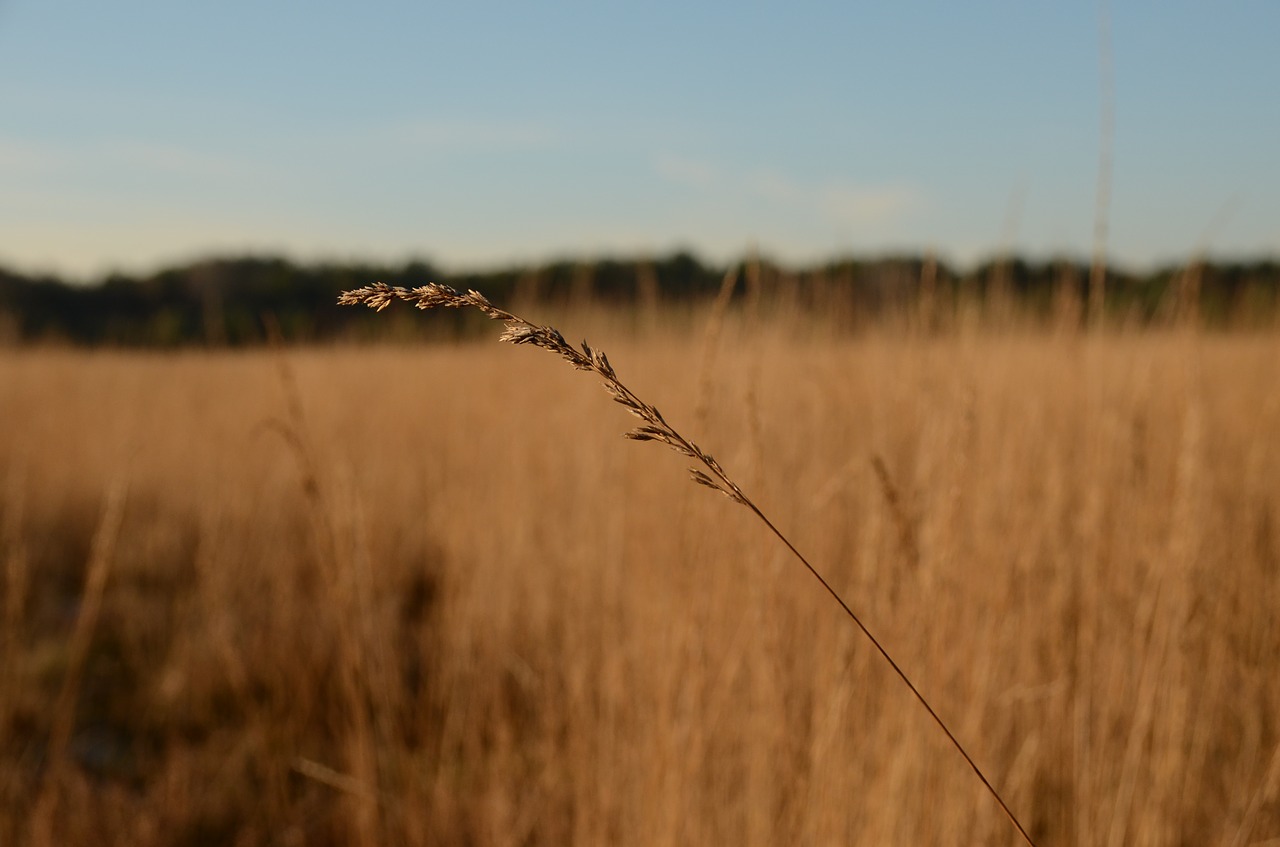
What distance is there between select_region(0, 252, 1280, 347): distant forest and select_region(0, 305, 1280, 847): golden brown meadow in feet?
0.53

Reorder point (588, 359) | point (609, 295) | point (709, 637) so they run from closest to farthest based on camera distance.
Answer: point (588, 359), point (709, 637), point (609, 295)

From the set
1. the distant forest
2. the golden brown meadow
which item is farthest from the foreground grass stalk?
the golden brown meadow

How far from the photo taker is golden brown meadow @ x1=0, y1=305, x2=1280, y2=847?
1.18m

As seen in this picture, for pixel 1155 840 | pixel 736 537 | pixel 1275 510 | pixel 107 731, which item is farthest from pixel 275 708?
pixel 1275 510

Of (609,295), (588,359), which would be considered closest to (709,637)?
(588,359)

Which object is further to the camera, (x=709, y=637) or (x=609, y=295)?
(x=609, y=295)

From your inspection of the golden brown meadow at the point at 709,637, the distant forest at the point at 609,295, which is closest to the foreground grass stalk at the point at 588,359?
the distant forest at the point at 609,295

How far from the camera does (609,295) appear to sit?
7.31 m

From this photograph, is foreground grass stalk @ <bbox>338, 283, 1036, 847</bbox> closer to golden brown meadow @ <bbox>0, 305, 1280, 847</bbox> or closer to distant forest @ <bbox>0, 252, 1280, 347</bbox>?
distant forest @ <bbox>0, 252, 1280, 347</bbox>

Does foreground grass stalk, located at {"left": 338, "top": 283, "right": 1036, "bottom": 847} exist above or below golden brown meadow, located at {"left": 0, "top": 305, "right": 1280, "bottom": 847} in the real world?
above

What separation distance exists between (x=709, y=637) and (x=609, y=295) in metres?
6.11

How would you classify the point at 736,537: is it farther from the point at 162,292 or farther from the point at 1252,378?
the point at 162,292

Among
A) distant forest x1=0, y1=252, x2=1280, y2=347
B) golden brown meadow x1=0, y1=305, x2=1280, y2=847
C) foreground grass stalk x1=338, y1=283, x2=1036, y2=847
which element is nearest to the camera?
foreground grass stalk x1=338, y1=283, x2=1036, y2=847

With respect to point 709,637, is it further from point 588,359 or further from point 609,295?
point 609,295
